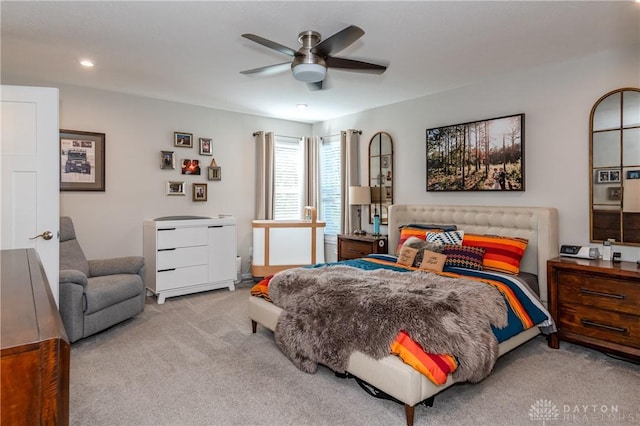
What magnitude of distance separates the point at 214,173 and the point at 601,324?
463 cm

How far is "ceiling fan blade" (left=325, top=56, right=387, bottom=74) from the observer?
2.71 m

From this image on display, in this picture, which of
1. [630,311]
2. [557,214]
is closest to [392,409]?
[630,311]

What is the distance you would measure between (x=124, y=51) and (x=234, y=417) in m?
3.05

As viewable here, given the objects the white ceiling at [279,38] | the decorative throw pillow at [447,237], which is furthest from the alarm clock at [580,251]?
the white ceiling at [279,38]

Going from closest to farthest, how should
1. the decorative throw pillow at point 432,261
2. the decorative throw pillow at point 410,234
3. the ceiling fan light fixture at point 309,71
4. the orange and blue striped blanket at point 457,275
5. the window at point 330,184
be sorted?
the orange and blue striped blanket at point 457,275, the ceiling fan light fixture at point 309,71, the decorative throw pillow at point 432,261, the decorative throw pillow at point 410,234, the window at point 330,184

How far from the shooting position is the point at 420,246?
3.71 m

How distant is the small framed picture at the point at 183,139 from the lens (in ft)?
16.4

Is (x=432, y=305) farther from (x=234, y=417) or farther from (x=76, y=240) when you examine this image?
(x=76, y=240)

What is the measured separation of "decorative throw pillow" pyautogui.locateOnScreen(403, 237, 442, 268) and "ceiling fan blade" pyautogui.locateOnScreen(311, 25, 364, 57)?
2008 mm

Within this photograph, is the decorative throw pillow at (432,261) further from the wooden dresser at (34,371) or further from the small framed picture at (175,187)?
the small framed picture at (175,187)

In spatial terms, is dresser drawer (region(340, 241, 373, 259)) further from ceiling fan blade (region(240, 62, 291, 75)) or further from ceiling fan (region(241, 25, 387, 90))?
ceiling fan blade (region(240, 62, 291, 75))

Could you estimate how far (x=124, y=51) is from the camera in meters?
3.25

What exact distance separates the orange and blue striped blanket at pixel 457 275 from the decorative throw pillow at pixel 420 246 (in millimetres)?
157

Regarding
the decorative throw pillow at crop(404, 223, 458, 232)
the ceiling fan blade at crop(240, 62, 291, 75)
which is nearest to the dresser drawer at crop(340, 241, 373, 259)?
the decorative throw pillow at crop(404, 223, 458, 232)
